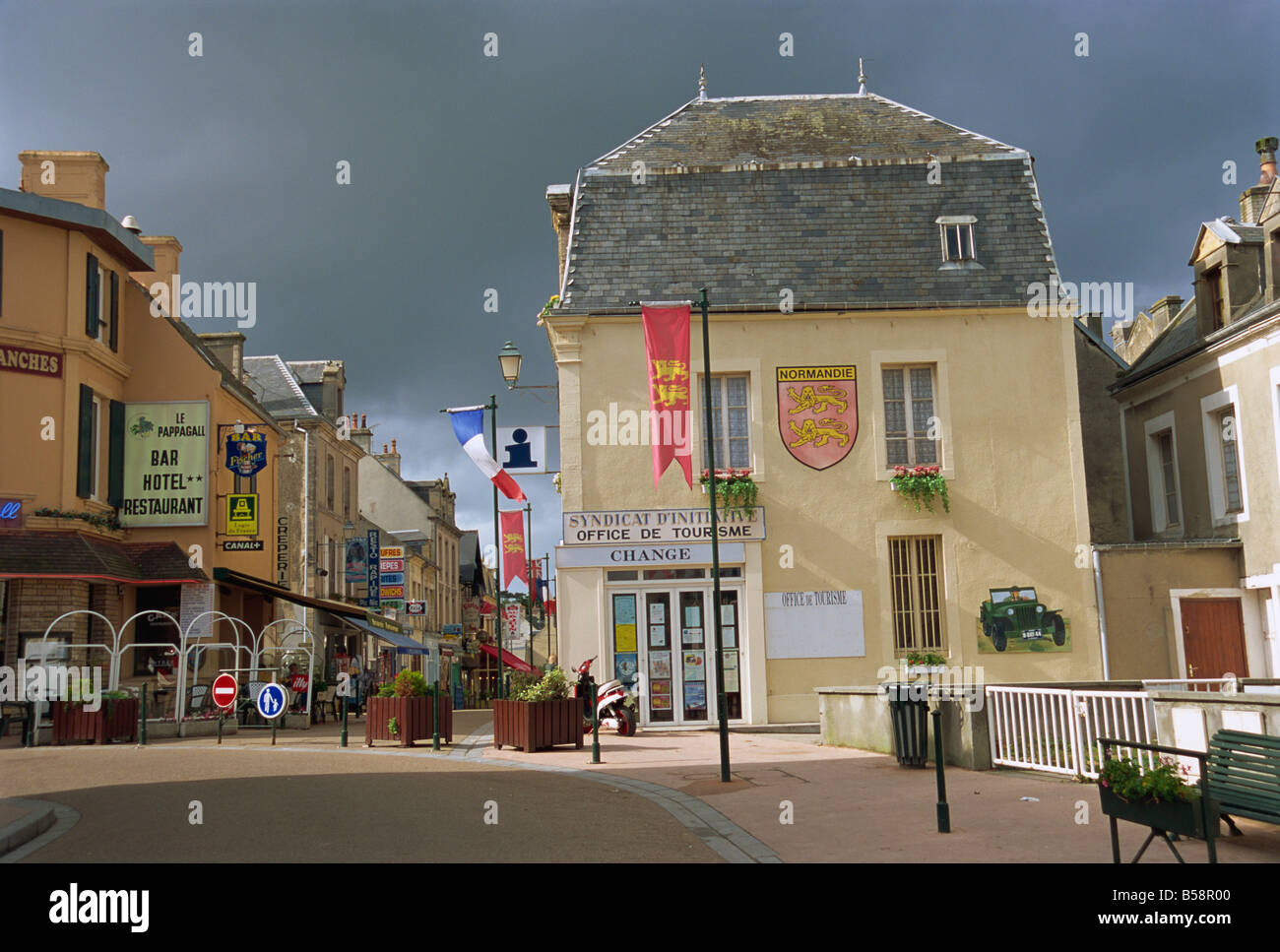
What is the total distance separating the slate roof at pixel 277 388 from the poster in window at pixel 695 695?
21864 mm

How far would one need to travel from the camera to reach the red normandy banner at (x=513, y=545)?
97.8 feet

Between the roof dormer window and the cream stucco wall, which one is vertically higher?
the roof dormer window

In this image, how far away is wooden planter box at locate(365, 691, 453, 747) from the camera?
60.5ft

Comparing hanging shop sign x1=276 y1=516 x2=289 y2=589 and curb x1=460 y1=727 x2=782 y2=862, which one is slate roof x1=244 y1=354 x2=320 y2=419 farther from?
curb x1=460 y1=727 x2=782 y2=862

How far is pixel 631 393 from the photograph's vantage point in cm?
2181

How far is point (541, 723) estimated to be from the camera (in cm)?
1689

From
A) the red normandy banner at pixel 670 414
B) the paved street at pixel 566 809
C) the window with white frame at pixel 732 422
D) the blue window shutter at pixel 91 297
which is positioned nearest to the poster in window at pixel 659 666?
the red normandy banner at pixel 670 414

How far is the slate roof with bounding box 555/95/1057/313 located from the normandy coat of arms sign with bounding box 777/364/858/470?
1.33 meters

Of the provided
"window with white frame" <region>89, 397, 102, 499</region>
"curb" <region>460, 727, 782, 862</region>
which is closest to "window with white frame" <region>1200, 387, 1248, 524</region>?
"curb" <region>460, 727, 782, 862</region>

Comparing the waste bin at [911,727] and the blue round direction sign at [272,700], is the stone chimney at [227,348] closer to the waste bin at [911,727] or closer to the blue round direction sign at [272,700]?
the blue round direction sign at [272,700]

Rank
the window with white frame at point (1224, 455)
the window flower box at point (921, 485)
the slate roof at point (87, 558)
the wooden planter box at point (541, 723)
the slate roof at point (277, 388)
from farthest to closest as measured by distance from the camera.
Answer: the slate roof at point (277, 388) → the slate roof at point (87, 558) → the window flower box at point (921, 485) → the window with white frame at point (1224, 455) → the wooden planter box at point (541, 723)
